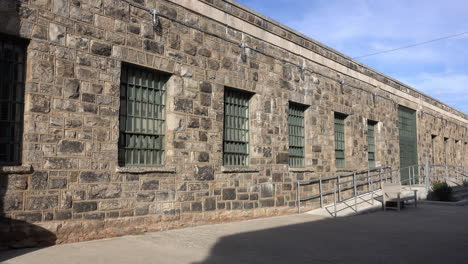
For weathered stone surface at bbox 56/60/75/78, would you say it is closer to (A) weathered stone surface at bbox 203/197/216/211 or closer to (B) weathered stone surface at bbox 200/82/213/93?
(B) weathered stone surface at bbox 200/82/213/93

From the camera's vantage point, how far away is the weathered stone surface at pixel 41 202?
629 centimetres

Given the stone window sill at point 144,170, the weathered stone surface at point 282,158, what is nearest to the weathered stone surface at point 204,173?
the stone window sill at point 144,170

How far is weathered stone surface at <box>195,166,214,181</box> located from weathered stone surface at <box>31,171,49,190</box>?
10.5ft

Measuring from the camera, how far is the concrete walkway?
5.82 metres

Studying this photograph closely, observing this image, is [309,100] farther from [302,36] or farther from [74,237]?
[74,237]

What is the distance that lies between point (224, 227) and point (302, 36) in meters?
6.66

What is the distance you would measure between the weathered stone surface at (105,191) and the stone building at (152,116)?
Result: 21 mm

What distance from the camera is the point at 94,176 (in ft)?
23.4

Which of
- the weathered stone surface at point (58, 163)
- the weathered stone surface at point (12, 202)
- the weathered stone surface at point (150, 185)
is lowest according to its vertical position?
the weathered stone surface at point (12, 202)

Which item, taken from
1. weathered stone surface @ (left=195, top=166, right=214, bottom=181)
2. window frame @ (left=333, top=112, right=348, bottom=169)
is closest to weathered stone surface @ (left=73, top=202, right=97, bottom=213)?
weathered stone surface @ (left=195, top=166, right=214, bottom=181)

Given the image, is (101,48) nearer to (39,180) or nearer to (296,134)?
(39,180)

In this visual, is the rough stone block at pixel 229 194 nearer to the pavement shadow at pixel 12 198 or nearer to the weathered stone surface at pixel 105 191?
the weathered stone surface at pixel 105 191

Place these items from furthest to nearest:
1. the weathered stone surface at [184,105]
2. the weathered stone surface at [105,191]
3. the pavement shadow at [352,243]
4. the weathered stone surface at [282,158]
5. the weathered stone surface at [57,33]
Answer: the weathered stone surface at [282,158] → the weathered stone surface at [184,105] → the weathered stone surface at [105,191] → the weathered stone surface at [57,33] → the pavement shadow at [352,243]

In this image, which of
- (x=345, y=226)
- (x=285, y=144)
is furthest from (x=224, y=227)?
(x=285, y=144)
